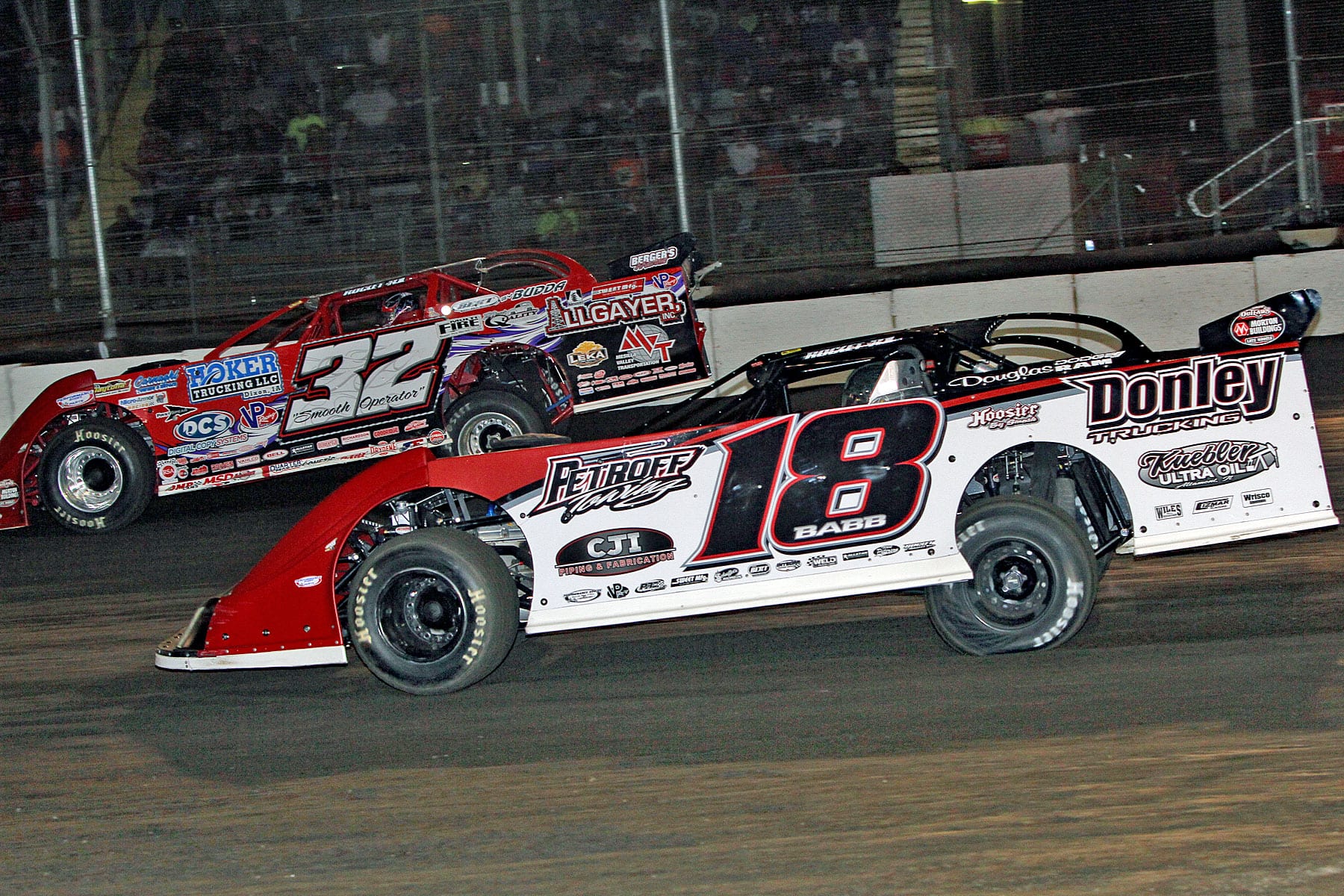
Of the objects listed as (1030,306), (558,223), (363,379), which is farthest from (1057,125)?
(363,379)

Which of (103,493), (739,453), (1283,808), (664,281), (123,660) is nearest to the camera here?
(1283,808)

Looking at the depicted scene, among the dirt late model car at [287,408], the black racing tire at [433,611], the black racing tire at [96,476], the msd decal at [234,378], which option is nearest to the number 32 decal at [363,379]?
the dirt late model car at [287,408]

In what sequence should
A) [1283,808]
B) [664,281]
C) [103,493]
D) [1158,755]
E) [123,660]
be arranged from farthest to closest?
[664,281], [103,493], [123,660], [1158,755], [1283,808]

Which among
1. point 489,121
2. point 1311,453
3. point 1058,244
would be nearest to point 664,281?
point 489,121

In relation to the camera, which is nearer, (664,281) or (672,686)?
(672,686)

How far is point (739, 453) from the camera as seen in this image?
205 inches

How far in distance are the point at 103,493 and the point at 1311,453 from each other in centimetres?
752

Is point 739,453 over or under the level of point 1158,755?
over

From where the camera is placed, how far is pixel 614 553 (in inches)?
208

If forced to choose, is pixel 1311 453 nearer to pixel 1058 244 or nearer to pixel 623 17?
pixel 1058 244

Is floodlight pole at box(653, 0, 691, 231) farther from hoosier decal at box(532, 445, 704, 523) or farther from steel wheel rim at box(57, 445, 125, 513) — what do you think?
hoosier decal at box(532, 445, 704, 523)

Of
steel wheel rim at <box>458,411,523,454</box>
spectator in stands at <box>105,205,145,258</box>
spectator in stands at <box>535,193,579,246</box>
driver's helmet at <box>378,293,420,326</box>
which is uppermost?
spectator in stands at <box>105,205,145,258</box>

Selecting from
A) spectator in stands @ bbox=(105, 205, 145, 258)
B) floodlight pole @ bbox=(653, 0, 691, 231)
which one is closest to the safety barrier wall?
floodlight pole @ bbox=(653, 0, 691, 231)

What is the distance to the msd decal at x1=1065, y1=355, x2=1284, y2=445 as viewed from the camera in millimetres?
5191
